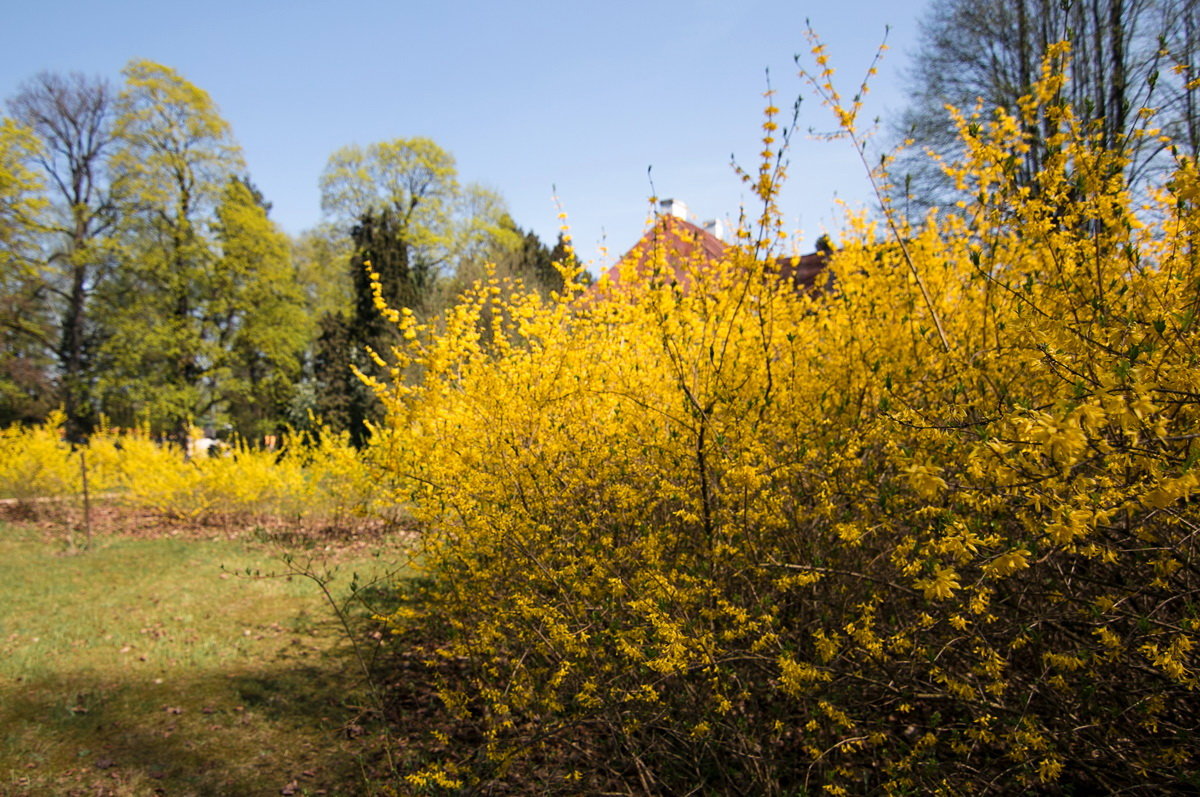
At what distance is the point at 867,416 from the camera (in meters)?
3.06

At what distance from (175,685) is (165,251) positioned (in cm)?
1656

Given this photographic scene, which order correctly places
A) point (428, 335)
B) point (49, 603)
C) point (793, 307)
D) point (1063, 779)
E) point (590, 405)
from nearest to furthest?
point (1063, 779)
point (590, 405)
point (428, 335)
point (793, 307)
point (49, 603)

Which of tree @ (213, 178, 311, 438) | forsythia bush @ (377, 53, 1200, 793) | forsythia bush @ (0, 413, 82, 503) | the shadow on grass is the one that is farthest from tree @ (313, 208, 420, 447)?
forsythia bush @ (377, 53, 1200, 793)

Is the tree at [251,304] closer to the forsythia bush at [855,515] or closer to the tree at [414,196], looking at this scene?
the tree at [414,196]

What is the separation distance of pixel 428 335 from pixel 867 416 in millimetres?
2351

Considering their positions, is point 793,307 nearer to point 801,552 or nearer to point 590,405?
point 590,405

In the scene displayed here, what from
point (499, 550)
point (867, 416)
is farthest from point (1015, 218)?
point (499, 550)

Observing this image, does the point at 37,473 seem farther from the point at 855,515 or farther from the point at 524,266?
the point at 855,515

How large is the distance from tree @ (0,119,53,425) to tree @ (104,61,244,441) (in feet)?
5.15

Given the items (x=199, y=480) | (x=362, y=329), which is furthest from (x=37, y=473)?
(x=362, y=329)

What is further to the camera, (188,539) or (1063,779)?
(188,539)

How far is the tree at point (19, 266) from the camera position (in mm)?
14992

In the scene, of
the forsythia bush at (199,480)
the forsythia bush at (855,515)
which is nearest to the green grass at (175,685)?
the forsythia bush at (855,515)

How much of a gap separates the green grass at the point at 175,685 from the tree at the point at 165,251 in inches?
459
